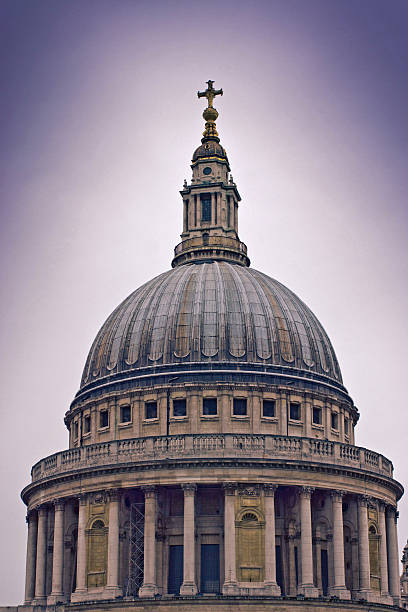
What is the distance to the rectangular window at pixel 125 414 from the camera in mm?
88500

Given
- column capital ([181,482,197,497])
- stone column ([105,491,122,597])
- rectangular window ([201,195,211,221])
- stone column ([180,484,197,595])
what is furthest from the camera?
rectangular window ([201,195,211,221])

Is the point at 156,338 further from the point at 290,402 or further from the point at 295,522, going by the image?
the point at 295,522

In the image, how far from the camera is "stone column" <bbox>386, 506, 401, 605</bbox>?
8600 centimetres

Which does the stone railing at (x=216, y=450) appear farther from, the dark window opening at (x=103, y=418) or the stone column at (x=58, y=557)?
the dark window opening at (x=103, y=418)

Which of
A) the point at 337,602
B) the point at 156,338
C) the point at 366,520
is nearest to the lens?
the point at 337,602

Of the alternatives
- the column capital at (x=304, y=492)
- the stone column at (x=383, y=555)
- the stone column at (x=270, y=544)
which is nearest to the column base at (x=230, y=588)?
the stone column at (x=270, y=544)

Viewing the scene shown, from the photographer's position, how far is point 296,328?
302 ft

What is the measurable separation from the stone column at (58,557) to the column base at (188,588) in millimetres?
10412

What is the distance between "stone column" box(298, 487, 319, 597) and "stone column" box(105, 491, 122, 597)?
11.7 m

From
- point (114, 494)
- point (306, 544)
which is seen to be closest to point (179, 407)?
point (114, 494)

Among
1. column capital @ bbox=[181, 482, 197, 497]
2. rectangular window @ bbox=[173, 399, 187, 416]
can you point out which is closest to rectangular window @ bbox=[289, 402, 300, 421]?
rectangular window @ bbox=[173, 399, 187, 416]

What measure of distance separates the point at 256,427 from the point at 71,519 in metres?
14.1

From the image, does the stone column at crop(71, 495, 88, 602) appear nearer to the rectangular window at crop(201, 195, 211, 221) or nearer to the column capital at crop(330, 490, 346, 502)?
the column capital at crop(330, 490, 346, 502)

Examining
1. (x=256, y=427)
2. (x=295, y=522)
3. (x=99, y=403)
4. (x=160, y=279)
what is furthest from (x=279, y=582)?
(x=160, y=279)
